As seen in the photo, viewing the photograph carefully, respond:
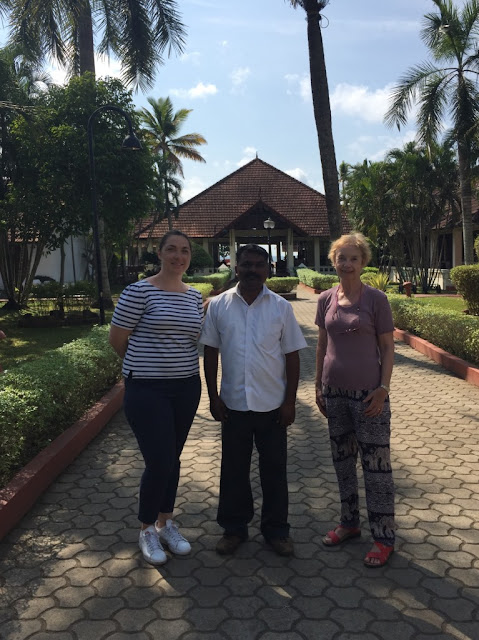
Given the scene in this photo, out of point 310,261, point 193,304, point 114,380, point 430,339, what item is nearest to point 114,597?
point 193,304

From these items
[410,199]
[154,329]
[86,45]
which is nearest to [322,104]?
[86,45]

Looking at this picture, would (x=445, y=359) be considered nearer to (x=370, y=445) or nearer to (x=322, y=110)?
(x=370, y=445)

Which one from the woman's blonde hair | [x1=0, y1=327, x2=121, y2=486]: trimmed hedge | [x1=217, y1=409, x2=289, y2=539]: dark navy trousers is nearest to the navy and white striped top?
[x1=217, y1=409, x2=289, y2=539]: dark navy trousers

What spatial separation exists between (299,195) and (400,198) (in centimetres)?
1215

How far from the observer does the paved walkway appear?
2514 millimetres

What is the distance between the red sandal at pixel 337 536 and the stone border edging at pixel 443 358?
451 cm

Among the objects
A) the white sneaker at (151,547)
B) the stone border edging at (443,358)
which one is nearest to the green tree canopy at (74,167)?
the stone border edging at (443,358)

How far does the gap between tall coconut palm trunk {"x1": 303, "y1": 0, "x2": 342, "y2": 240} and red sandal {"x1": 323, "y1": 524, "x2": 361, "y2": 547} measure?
9.43m

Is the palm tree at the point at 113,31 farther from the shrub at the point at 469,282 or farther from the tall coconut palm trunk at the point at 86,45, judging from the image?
the shrub at the point at 469,282

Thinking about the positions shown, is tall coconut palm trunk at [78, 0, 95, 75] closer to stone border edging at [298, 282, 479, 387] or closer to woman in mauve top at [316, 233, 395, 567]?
stone border edging at [298, 282, 479, 387]

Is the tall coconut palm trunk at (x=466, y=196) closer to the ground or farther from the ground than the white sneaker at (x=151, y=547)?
farther from the ground

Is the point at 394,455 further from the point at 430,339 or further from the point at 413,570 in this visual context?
the point at 430,339

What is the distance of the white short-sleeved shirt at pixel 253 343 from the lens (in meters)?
2.95

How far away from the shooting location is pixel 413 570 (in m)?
2.93
